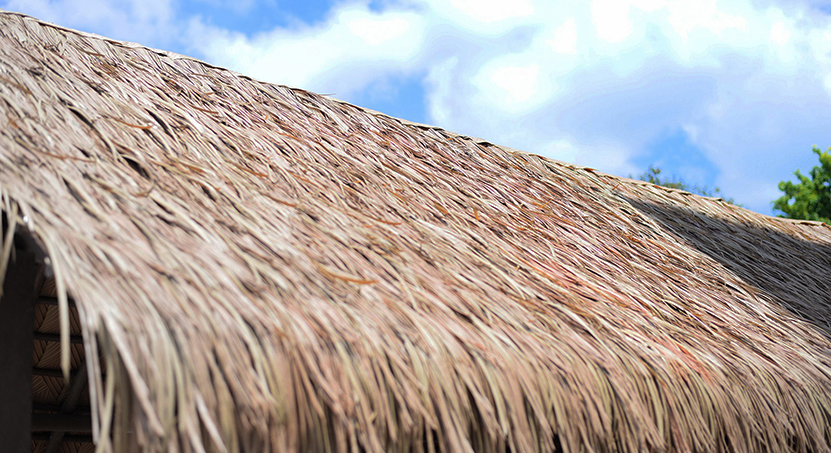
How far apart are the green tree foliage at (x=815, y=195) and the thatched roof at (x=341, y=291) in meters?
13.0

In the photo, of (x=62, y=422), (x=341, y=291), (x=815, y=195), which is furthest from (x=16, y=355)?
(x=815, y=195)

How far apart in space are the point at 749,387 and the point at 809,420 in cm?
32

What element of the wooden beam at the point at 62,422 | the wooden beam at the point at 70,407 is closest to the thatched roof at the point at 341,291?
the wooden beam at the point at 70,407

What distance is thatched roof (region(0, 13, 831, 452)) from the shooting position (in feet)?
3.44

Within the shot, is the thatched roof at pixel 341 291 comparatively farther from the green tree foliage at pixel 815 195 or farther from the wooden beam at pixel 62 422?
the green tree foliage at pixel 815 195

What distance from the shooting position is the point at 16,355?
151 centimetres

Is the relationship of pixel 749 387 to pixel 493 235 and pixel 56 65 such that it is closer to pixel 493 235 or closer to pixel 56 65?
pixel 493 235

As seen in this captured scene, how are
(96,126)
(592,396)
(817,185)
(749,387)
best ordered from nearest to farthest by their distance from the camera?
(592,396)
(96,126)
(749,387)
(817,185)

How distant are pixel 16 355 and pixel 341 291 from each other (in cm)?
89

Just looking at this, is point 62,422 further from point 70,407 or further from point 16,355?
point 16,355

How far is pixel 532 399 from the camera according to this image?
1.36 m

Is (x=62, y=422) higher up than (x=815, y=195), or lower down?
lower down

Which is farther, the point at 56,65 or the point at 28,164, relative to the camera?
the point at 56,65

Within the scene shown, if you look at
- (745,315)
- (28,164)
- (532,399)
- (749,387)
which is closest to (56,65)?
(28,164)
